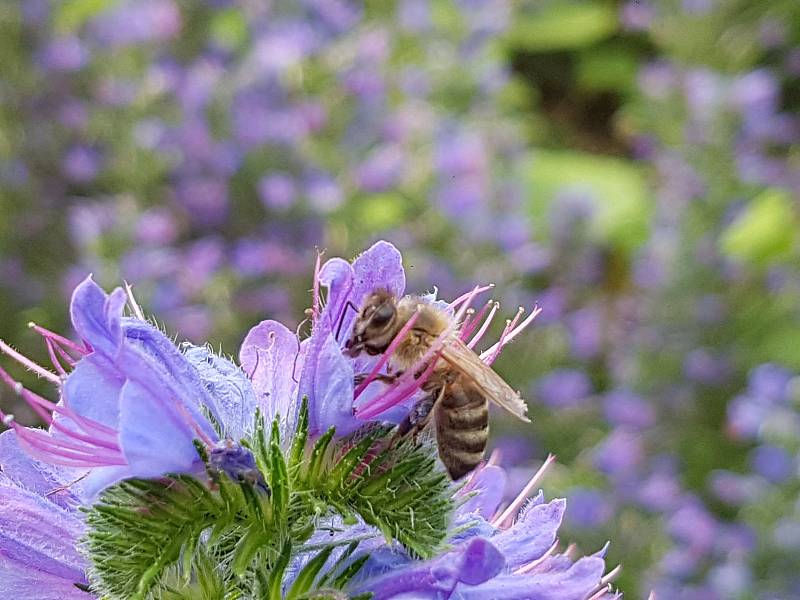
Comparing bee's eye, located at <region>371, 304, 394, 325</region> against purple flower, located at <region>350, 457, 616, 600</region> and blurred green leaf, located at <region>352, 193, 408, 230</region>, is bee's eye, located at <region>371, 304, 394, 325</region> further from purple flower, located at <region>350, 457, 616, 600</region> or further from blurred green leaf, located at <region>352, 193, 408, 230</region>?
blurred green leaf, located at <region>352, 193, 408, 230</region>

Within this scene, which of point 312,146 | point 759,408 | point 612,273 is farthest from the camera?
point 612,273

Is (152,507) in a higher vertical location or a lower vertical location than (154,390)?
lower

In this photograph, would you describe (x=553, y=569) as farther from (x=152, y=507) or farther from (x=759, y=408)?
(x=759, y=408)

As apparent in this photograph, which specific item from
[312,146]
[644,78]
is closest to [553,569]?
[312,146]

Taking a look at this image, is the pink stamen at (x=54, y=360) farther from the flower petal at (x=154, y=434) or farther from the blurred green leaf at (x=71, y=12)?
the blurred green leaf at (x=71, y=12)

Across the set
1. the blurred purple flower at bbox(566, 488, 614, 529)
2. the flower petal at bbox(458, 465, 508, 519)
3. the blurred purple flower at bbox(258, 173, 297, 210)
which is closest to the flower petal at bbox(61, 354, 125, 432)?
the flower petal at bbox(458, 465, 508, 519)

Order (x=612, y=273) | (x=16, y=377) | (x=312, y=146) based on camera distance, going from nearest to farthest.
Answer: (x=16, y=377)
(x=312, y=146)
(x=612, y=273)

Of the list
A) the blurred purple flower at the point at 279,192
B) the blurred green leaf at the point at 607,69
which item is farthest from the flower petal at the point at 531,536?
the blurred green leaf at the point at 607,69
